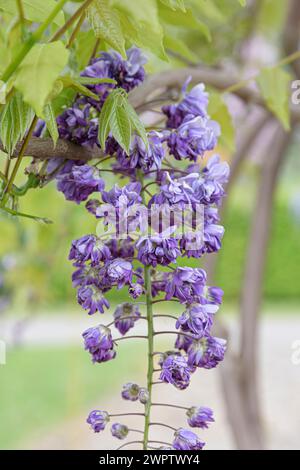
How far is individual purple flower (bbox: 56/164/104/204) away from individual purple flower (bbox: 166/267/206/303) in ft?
0.20

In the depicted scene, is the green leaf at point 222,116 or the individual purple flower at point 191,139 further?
the green leaf at point 222,116

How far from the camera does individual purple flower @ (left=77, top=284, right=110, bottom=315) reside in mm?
331

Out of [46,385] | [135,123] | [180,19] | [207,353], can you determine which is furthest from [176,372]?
[46,385]

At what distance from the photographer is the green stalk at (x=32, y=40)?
0.28 meters

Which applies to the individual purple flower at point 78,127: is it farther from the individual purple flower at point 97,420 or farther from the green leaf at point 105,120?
the individual purple flower at point 97,420

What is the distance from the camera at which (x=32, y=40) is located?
0.93 feet

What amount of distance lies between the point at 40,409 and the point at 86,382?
510mm

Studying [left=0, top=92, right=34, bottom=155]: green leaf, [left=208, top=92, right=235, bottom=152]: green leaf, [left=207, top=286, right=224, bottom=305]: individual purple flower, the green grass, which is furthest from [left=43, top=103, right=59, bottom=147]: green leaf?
the green grass

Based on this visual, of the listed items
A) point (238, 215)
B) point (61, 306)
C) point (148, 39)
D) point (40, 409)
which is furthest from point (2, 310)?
point (238, 215)

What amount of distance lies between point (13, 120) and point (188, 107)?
0.11 meters

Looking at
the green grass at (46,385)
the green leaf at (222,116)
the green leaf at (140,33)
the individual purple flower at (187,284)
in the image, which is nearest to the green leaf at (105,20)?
the green leaf at (140,33)

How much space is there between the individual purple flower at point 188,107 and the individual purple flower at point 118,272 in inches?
4.3

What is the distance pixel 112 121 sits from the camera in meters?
0.33
